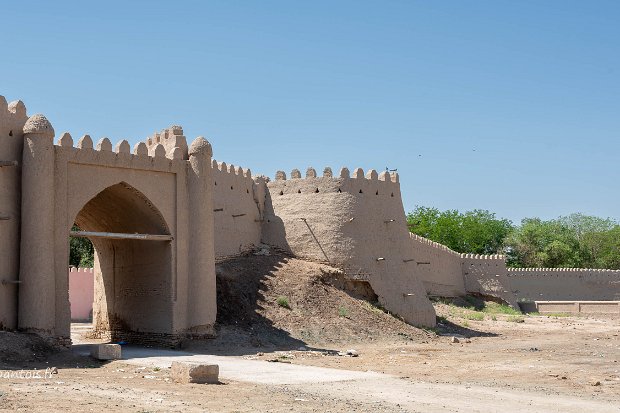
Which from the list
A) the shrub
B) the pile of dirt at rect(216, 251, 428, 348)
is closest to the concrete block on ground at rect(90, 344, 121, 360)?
the pile of dirt at rect(216, 251, 428, 348)

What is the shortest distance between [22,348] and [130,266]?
5818 millimetres

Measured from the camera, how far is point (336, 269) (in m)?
25.8

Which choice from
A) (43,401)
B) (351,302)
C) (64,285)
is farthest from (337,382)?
(351,302)

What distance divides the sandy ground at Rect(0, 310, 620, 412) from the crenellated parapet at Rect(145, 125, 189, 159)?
4824 millimetres

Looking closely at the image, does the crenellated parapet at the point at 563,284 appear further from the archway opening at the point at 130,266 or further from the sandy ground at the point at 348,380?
the archway opening at the point at 130,266

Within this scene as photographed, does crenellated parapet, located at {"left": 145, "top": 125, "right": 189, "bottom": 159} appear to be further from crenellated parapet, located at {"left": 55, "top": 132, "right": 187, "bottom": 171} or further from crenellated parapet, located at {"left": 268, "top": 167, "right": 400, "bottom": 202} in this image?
crenellated parapet, located at {"left": 268, "top": 167, "right": 400, "bottom": 202}

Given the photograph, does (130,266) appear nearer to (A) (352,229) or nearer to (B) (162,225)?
(B) (162,225)

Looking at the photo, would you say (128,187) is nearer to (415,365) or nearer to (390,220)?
(415,365)

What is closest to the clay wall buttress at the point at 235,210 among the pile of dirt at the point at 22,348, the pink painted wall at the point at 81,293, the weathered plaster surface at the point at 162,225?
the weathered plaster surface at the point at 162,225

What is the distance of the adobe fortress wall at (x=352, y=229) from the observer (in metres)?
26.4

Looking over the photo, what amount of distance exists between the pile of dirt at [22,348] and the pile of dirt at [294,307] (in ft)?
16.3

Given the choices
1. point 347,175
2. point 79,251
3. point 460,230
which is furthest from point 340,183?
point 460,230

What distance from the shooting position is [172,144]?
21.9m

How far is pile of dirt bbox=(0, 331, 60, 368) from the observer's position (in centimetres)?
1617
